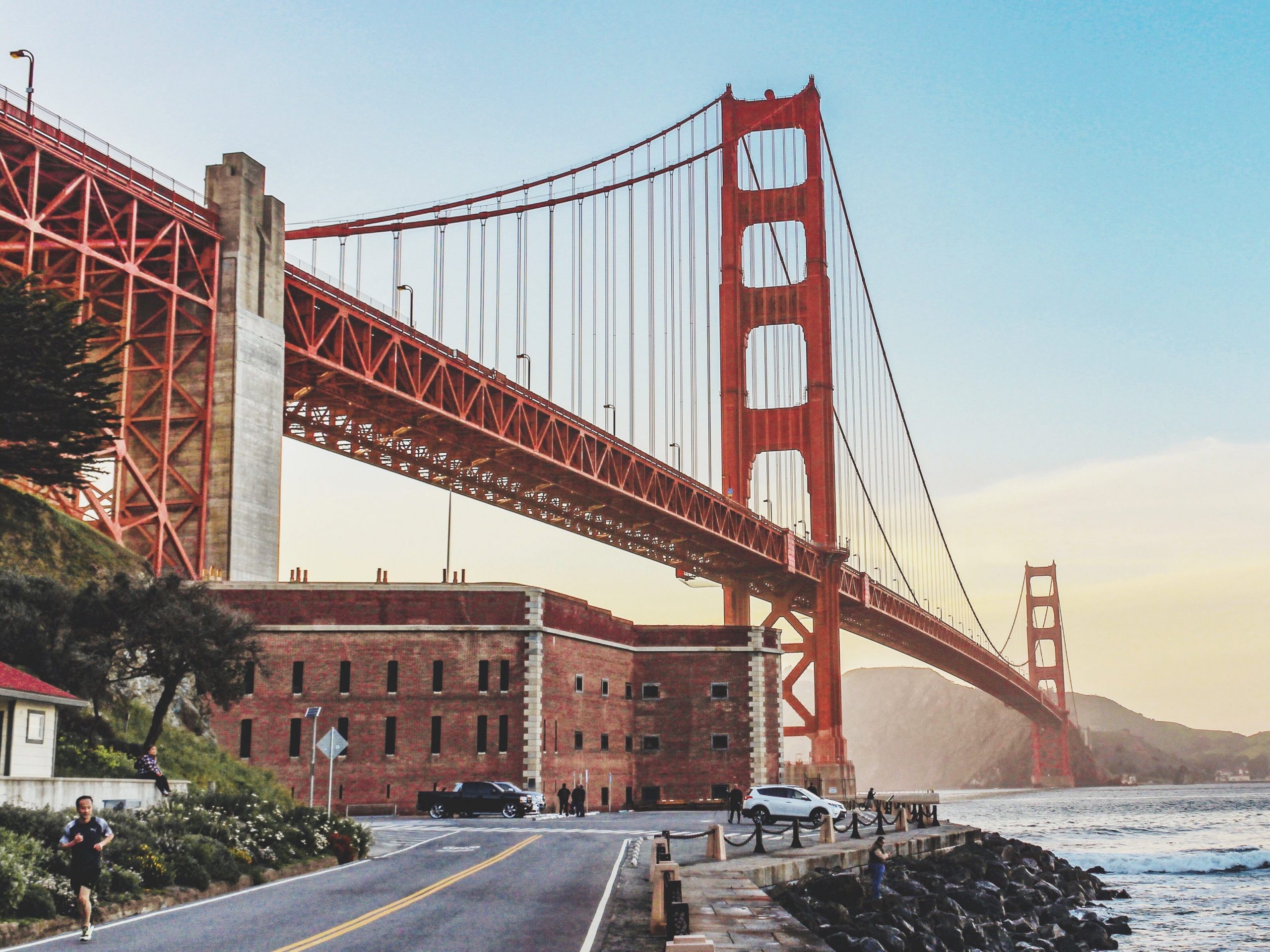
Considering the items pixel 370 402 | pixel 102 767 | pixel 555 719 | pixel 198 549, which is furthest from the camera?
pixel 370 402

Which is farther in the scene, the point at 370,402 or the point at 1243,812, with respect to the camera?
the point at 1243,812

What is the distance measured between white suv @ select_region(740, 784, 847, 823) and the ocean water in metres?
9.18

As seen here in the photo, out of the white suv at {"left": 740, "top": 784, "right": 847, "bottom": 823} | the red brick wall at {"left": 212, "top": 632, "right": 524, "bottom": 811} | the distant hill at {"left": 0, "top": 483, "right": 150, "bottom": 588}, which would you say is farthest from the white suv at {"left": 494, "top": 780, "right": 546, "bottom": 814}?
the distant hill at {"left": 0, "top": 483, "right": 150, "bottom": 588}

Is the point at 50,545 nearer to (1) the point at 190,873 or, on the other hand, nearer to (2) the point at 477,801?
(2) the point at 477,801

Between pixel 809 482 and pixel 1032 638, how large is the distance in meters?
108

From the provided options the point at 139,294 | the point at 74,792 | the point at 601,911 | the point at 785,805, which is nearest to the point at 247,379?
the point at 139,294

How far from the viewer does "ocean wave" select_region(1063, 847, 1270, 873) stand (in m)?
57.7

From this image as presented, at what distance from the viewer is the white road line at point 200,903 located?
664 inches

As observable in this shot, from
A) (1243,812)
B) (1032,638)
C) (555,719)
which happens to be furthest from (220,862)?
(1032,638)

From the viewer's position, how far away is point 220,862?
2284 centimetres

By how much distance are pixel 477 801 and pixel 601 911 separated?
27.3 metres

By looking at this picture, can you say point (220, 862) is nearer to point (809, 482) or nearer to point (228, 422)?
point (228, 422)

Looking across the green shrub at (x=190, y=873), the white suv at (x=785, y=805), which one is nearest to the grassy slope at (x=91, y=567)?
the green shrub at (x=190, y=873)

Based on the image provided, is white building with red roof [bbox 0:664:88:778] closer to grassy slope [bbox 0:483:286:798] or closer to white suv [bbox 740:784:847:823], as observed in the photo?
grassy slope [bbox 0:483:286:798]
